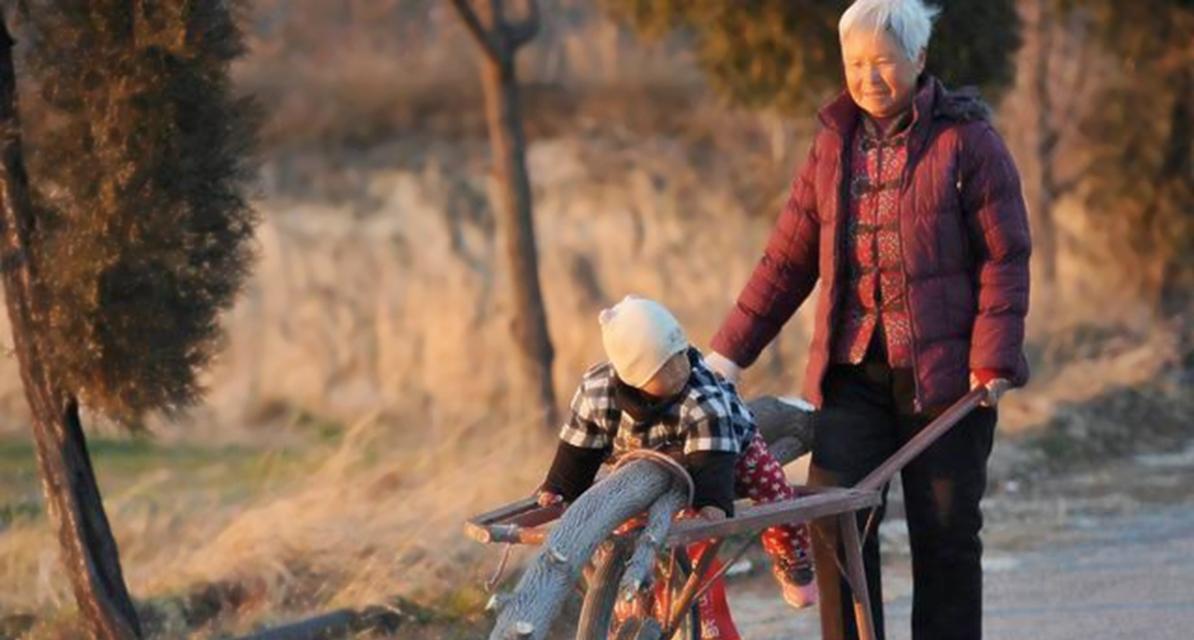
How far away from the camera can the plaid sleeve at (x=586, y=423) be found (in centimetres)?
593

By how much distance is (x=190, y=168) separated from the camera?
8.29 metres

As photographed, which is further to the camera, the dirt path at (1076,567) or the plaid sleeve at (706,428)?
the dirt path at (1076,567)

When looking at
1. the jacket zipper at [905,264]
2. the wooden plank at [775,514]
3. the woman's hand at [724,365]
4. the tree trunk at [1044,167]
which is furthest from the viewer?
the tree trunk at [1044,167]

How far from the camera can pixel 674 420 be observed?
5836mm

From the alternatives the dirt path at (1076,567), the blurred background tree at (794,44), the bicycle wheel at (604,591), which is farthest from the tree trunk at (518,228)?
the bicycle wheel at (604,591)

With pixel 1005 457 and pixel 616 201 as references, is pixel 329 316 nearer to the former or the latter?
pixel 616 201

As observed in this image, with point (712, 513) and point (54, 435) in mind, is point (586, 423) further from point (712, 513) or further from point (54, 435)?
point (54, 435)

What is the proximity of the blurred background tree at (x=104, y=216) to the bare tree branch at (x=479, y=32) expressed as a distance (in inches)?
196

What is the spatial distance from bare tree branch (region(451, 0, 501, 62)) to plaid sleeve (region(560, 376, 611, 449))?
7.51 m

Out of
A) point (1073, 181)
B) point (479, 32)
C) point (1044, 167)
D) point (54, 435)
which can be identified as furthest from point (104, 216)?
point (1044, 167)

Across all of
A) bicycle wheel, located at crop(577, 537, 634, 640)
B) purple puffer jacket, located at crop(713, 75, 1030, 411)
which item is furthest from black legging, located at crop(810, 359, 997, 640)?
bicycle wheel, located at crop(577, 537, 634, 640)

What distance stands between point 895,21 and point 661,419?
4.18ft

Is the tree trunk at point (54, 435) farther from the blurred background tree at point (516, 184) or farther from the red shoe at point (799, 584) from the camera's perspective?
the blurred background tree at point (516, 184)

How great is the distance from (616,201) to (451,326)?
2.14 meters
